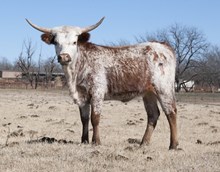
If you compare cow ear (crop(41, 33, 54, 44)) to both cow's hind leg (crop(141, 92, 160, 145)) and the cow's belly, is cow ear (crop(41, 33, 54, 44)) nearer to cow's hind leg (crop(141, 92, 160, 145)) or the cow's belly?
the cow's belly

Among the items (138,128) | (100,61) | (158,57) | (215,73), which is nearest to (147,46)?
(158,57)

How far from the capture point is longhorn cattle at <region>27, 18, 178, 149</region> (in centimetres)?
1144

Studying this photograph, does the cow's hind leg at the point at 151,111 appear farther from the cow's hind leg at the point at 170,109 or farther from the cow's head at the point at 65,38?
the cow's head at the point at 65,38

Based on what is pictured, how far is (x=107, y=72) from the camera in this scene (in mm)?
11695

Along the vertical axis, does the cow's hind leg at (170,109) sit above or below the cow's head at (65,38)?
below

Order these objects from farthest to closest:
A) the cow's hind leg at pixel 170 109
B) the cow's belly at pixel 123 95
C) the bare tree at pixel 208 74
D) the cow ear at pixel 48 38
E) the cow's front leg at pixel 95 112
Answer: the bare tree at pixel 208 74
the cow's hind leg at pixel 170 109
the cow's belly at pixel 123 95
the cow ear at pixel 48 38
the cow's front leg at pixel 95 112

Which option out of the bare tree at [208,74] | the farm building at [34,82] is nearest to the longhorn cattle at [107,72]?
the farm building at [34,82]

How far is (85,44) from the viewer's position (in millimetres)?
12023

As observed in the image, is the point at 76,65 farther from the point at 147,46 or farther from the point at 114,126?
the point at 114,126

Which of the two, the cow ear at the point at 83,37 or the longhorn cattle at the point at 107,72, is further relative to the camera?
the cow ear at the point at 83,37

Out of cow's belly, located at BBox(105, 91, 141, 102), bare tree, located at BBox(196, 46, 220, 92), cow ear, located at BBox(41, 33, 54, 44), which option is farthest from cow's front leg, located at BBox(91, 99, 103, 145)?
bare tree, located at BBox(196, 46, 220, 92)

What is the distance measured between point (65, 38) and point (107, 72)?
4.35 ft

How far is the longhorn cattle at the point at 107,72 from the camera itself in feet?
37.5

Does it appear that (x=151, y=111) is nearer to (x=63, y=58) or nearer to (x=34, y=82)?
(x=63, y=58)
